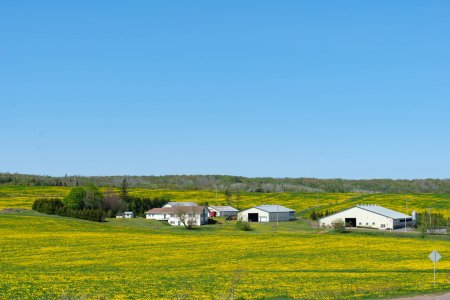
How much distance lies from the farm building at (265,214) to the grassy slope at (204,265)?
45.0m

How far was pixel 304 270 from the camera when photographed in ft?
168

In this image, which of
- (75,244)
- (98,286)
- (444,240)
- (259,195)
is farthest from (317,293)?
(259,195)

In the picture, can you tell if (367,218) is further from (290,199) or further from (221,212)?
(290,199)

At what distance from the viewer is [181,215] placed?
112188 millimetres

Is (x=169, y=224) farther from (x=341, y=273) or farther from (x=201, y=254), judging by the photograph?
(x=341, y=273)

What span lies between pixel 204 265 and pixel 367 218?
230 feet

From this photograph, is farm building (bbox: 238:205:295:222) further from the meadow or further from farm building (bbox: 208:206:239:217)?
the meadow

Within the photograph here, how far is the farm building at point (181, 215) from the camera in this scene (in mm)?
112094

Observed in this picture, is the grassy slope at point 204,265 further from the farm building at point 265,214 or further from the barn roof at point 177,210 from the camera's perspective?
the farm building at point 265,214

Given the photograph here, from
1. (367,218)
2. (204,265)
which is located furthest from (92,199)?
(204,265)

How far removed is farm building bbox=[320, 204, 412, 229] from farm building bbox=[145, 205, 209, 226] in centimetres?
2039

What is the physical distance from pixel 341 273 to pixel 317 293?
13.3m

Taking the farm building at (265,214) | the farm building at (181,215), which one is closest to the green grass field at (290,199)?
the farm building at (265,214)

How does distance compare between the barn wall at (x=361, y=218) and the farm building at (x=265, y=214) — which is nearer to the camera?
the barn wall at (x=361, y=218)
